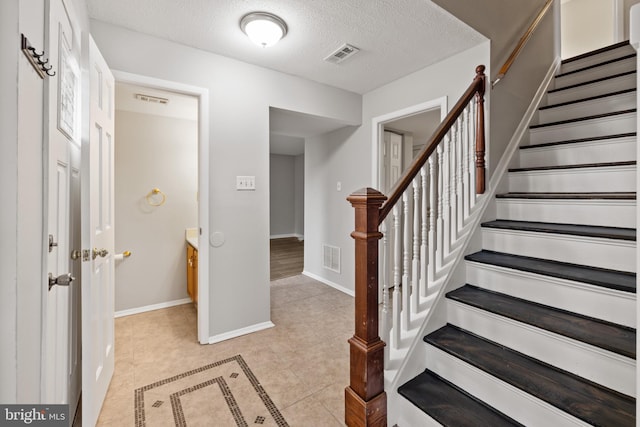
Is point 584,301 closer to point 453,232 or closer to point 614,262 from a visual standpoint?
point 614,262

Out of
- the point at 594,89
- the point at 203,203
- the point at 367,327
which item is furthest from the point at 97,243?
the point at 594,89

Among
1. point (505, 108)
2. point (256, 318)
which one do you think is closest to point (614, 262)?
point (505, 108)

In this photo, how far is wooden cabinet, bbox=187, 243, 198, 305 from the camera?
9.48 feet

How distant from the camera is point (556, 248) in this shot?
1665 mm

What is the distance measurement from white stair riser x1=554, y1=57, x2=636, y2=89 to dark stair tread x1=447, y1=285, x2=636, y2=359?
7.86 feet

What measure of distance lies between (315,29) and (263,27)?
0.38 m

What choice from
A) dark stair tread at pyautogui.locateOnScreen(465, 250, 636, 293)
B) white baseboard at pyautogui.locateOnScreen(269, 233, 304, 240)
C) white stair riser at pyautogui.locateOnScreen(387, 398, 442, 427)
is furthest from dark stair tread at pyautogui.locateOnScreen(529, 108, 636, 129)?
white baseboard at pyautogui.locateOnScreen(269, 233, 304, 240)

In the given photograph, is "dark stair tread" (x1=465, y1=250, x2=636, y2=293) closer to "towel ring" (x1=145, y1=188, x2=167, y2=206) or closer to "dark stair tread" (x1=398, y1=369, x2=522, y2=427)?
"dark stair tread" (x1=398, y1=369, x2=522, y2=427)

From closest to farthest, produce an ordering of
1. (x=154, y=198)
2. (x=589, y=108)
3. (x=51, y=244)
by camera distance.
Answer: (x=51, y=244)
(x=589, y=108)
(x=154, y=198)

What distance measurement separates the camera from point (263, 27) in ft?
6.26

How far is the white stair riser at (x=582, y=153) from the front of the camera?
1.88 meters

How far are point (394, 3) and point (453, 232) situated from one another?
4.88ft

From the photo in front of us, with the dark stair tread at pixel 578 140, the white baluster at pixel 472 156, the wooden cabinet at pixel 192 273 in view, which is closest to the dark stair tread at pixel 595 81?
the dark stair tread at pixel 578 140

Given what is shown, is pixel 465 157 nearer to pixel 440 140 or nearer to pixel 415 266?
pixel 440 140
